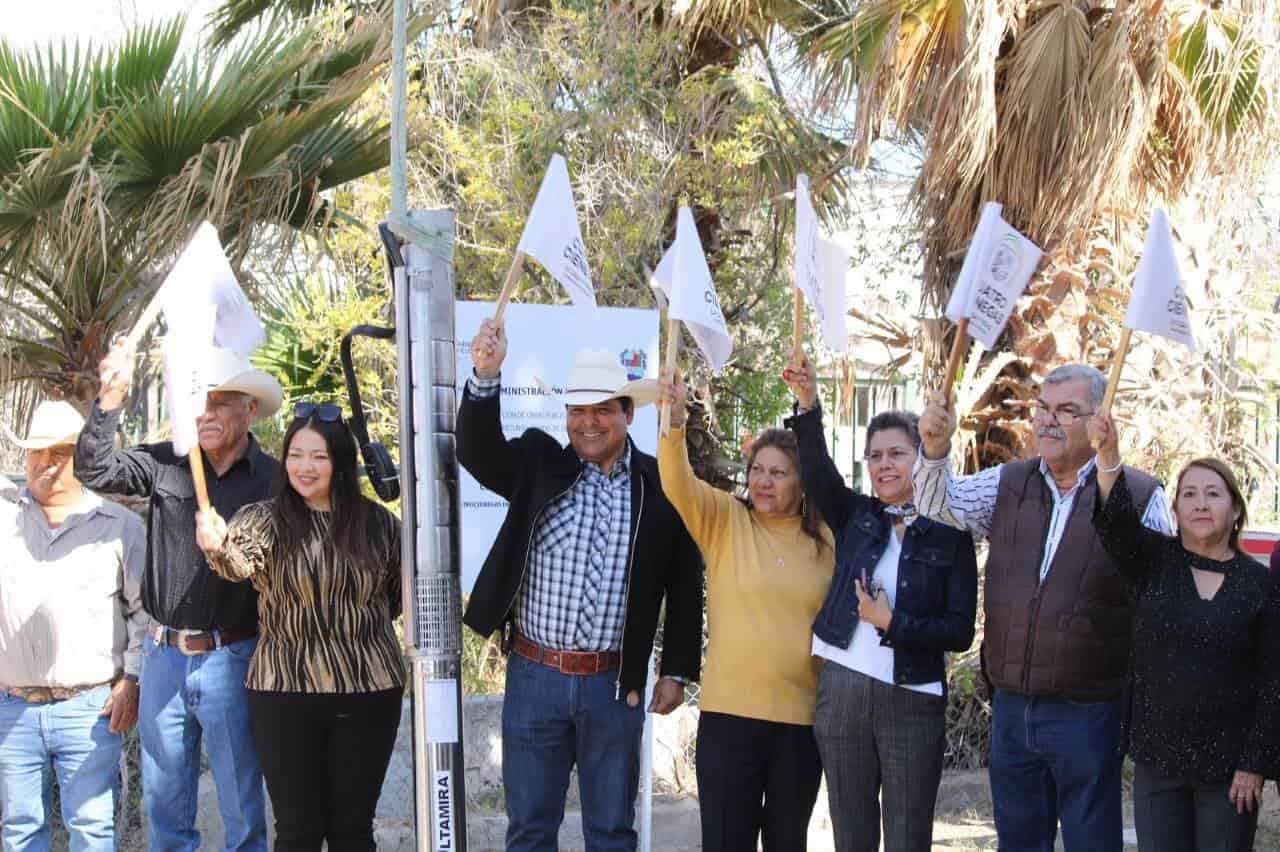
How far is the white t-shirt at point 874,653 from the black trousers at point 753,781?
273 millimetres

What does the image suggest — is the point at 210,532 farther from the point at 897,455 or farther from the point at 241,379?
the point at 897,455

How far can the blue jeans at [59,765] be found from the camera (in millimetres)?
4840

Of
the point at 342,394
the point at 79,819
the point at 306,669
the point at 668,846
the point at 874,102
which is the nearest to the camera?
the point at 306,669

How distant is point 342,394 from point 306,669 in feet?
13.8

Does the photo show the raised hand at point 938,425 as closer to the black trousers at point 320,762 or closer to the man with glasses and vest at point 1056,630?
the man with glasses and vest at point 1056,630

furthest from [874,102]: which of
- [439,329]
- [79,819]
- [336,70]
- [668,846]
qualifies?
[79,819]

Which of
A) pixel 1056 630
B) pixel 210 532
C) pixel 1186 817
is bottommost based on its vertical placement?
pixel 1186 817

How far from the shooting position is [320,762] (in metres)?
4.45

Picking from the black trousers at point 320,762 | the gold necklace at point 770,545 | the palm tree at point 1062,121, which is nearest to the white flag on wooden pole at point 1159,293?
the gold necklace at point 770,545

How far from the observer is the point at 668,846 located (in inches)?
258

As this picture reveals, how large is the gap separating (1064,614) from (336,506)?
7.65 feet

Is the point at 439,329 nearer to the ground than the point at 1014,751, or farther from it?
farther from it

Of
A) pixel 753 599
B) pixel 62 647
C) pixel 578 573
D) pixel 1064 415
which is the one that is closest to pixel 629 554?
pixel 578 573

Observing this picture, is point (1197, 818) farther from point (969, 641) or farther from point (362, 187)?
point (362, 187)
